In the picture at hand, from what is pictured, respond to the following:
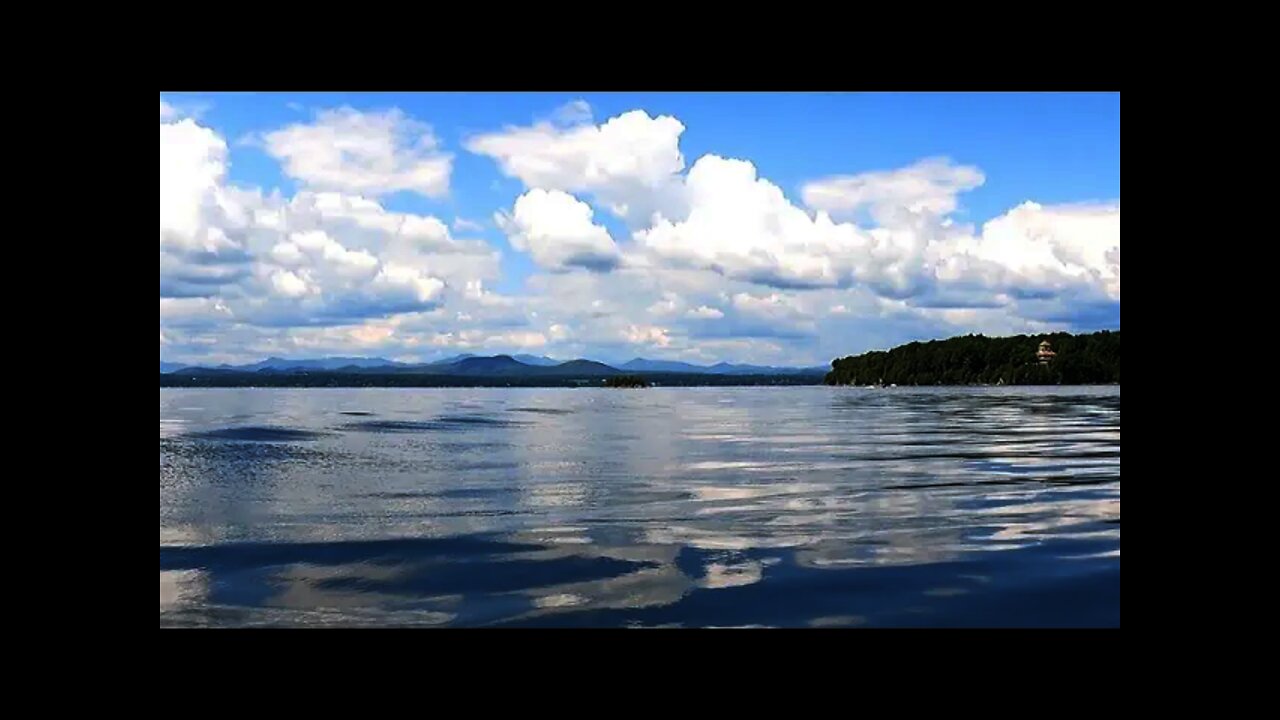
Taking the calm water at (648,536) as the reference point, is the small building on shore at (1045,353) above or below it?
above

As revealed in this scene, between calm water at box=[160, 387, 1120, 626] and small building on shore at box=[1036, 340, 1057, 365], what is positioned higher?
small building on shore at box=[1036, 340, 1057, 365]

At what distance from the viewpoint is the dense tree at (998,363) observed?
9488 centimetres

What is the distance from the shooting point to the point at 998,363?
10419 cm

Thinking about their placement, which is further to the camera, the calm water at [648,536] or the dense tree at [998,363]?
the dense tree at [998,363]

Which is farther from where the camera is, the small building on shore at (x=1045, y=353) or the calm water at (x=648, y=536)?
the small building on shore at (x=1045, y=353)

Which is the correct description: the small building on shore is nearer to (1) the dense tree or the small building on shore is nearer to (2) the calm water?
(1) the dense tree

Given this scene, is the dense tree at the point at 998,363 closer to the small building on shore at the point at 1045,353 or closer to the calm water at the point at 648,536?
the small building on shore at the point at 1045,353

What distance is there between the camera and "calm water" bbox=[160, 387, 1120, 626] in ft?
24.9

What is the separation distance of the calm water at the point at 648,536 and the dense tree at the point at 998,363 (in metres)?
79.6

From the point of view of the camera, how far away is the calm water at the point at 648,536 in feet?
24.9

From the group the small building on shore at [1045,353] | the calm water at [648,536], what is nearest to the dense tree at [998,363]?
the small building on shore at [1045,353]

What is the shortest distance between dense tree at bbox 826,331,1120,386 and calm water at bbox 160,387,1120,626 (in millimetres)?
79631

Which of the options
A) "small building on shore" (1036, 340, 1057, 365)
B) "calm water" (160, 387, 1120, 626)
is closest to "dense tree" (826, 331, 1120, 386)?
"small building on shore" (1036, 340, 1057, 365)
